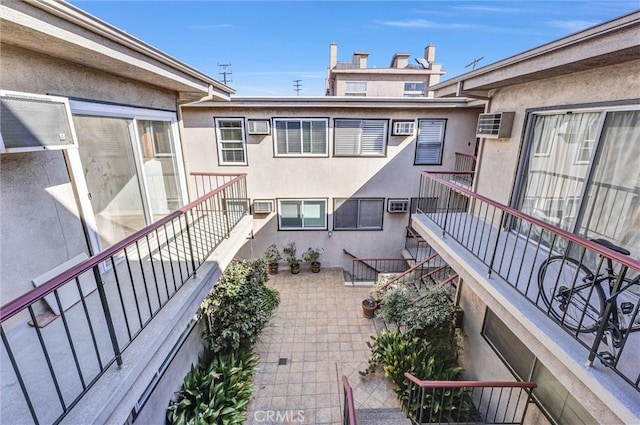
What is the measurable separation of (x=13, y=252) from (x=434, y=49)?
24.2m

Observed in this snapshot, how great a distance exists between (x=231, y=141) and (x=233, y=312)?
5.00 metres

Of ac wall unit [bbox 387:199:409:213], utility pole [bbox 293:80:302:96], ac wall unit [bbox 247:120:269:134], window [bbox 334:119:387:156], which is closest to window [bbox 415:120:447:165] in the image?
window [bbox 334:119:387:156]

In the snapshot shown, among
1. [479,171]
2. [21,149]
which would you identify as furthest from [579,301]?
[21,149]

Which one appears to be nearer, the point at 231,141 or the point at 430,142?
the point at 231,141

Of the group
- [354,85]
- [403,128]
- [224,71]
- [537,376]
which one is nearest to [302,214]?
[403,128]

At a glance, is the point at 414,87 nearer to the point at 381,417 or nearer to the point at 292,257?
the point at 292,257

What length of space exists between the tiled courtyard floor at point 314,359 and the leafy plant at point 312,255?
974 mm

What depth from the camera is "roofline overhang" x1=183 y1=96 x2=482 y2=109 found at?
7.43 m

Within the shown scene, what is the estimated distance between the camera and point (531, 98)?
13.6ft

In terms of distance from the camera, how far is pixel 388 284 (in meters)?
7.06

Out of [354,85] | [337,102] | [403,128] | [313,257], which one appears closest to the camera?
[337,102]

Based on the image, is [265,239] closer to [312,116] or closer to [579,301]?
[312,116]

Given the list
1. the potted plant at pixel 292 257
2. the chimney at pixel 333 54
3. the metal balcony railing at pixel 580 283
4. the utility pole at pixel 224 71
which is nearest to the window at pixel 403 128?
the metal balcony railing at pixel 580 283

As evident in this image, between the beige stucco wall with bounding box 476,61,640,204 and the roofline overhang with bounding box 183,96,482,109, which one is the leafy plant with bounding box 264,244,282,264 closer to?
→ the roofline overhang with bounding box 183,96,482,109
